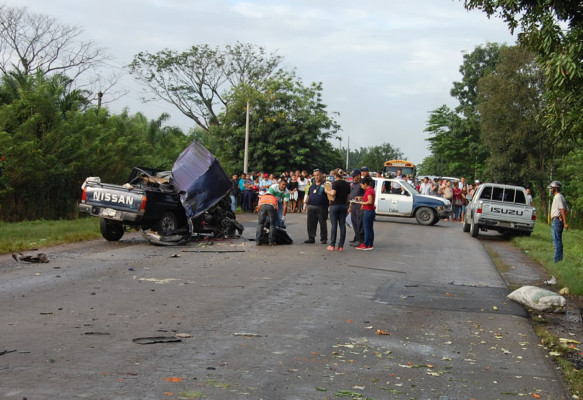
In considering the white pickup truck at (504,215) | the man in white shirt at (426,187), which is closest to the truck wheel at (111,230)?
the white pickup truck at (504,215)

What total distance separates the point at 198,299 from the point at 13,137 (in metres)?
15.1

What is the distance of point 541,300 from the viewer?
33.6 feet

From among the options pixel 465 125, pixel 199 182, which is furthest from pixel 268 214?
pixel 465 125

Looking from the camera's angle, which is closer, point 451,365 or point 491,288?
point 451,365

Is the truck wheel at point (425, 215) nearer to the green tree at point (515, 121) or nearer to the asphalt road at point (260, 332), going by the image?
the asphalt road at point (260, 332)

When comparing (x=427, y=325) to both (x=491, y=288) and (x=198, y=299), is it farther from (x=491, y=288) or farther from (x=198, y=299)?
(x=491, y=288)

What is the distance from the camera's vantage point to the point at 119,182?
2862cm

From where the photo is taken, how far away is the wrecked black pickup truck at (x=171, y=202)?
16688mm

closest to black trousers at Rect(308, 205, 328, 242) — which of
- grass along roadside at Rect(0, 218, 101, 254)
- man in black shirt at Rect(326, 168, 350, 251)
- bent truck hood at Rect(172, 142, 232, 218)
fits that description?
man in black shirt at Rect(326, 168, 350, 251)

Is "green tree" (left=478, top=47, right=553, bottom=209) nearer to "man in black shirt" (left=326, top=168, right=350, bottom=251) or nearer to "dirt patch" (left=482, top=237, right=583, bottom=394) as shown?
"dirt patch" (left=482, top=237, right=583, bottom=394)

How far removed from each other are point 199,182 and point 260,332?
1059 cm

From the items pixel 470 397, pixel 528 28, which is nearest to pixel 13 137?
pixel 528 28

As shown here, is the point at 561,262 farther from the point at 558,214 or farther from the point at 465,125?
the point at 465,125

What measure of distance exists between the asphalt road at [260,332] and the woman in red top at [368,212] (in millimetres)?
3316
